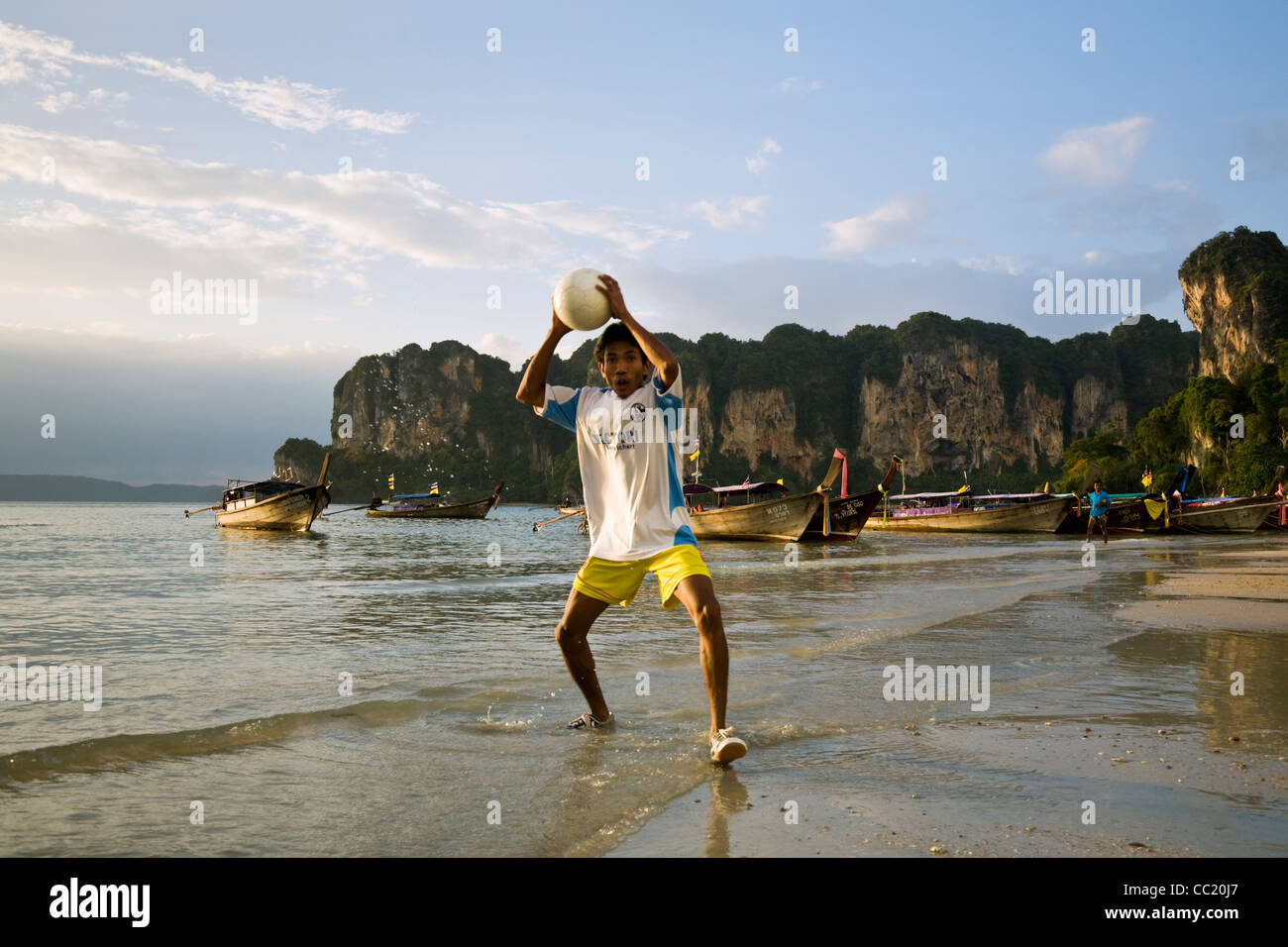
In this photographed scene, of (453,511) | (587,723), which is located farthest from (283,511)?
(587,723)

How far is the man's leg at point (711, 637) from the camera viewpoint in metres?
3.65

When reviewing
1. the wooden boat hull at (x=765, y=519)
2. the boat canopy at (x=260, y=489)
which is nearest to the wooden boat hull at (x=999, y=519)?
the wooden boat hull at (x=765, y=519)

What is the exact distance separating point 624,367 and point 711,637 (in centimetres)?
126

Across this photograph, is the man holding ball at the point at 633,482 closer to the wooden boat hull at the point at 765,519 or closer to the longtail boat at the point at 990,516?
the wooden boat hull at the point at 765,519

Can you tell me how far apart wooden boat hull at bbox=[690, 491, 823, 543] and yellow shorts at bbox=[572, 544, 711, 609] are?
25.2 metres

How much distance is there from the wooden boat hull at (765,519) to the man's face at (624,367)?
2531 centimetres

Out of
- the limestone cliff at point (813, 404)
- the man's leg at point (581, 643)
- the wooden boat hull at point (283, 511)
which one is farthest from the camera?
the limestone cliff at point (813, 404)

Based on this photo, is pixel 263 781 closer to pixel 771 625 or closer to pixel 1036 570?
pixel 771 625

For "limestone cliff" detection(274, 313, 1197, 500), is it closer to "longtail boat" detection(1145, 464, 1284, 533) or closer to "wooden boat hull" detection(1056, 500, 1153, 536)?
"wooden boat hull" detection(1056, 500, 1153, 536)

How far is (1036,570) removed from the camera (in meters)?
15.8

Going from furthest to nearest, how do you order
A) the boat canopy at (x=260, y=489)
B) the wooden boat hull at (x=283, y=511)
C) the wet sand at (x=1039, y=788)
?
the boat canopy at (x=260, y=489) → the wooden boat hull at (x=283, y=511) → the wet sand at (x=1039, y=788)

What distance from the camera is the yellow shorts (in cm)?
378

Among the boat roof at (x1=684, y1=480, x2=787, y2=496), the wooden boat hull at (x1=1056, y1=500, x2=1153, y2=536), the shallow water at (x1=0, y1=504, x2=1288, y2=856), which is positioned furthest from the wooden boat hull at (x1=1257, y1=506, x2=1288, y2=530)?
the shallow water at (x1=0, y1=504, x2=1288, y2=856)
